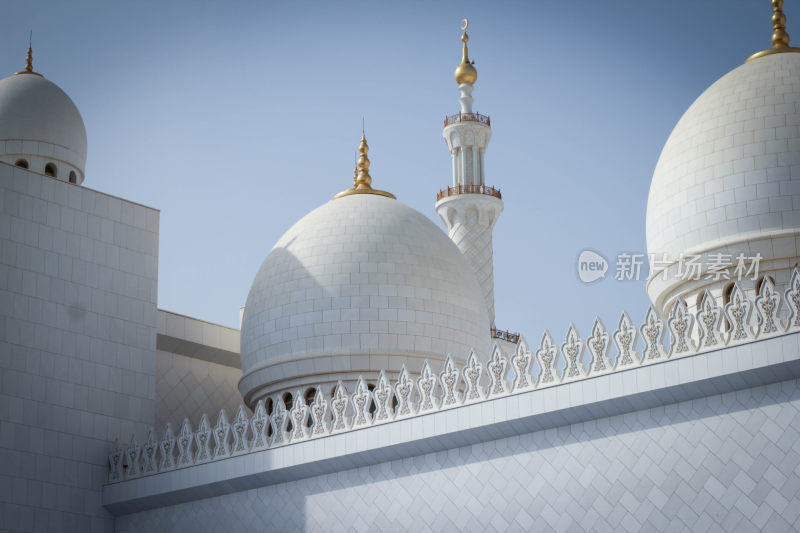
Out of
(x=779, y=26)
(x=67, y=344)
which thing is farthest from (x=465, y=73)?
(x=67, y=344)

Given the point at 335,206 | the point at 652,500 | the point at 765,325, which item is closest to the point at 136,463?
the point at 335,206

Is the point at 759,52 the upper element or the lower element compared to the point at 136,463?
upper

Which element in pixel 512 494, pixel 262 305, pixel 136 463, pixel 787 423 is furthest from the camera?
pixel 262 305

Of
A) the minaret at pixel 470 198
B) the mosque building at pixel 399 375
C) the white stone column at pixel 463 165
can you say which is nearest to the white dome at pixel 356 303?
the mosque building at pixel 399 375

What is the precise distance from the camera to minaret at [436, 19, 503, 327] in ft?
92.6

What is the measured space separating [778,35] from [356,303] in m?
7.87

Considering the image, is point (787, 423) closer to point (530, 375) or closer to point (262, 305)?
point (530, 375)

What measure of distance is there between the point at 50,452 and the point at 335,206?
6.40 meters

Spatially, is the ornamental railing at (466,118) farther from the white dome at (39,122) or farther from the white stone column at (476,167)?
the white dome at (39,122)

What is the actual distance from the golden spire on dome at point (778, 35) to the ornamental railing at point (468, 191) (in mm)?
10814

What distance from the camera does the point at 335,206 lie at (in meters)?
20.3

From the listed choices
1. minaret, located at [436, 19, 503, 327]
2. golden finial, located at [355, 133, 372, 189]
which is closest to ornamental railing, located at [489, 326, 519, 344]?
minaret, located at [436, 19, 503, 327]

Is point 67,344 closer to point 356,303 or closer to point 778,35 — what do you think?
point 356,303

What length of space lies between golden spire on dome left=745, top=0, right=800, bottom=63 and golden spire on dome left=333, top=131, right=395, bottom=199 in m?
6.87
